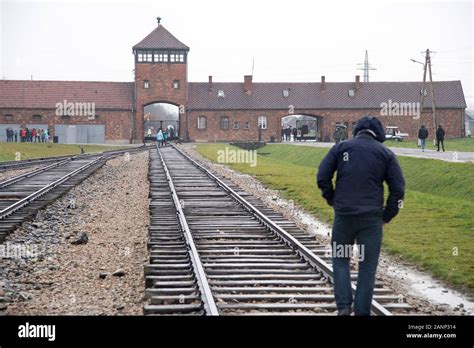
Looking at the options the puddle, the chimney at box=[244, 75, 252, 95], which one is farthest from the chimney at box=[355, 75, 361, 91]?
the puddle

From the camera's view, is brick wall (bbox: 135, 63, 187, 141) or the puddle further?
brick wall (bbox: 135, 63, 187, 141)

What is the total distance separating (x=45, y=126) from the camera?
7300 centimetres

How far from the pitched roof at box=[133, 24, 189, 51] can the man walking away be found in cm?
6896

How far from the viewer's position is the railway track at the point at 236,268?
752 cm

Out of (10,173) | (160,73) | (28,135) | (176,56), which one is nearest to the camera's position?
Answer: (10,173)

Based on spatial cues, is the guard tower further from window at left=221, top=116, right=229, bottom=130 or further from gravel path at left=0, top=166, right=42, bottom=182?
gravel path at left=0, top=166, right=42, bottom=182

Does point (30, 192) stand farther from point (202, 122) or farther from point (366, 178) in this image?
point (202, 122)

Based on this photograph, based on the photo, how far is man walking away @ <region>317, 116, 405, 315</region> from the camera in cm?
676

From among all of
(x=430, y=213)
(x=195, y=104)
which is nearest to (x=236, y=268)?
(x=430, y=213)

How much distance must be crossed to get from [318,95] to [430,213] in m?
64.3

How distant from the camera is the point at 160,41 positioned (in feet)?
246

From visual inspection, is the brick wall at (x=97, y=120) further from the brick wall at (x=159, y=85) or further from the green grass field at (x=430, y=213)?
the green grass field at (x=430, y=213)

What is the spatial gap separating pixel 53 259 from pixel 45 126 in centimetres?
6487
